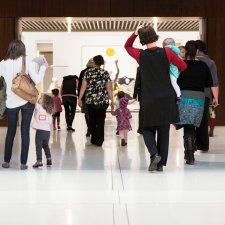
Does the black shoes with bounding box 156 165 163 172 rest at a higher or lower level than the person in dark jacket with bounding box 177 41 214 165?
lower

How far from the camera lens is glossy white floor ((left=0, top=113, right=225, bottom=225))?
15.7 ft

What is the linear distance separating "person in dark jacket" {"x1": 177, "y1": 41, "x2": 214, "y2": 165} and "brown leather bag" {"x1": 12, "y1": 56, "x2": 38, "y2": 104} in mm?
1800

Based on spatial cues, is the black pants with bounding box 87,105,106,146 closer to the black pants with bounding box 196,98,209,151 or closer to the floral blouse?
the floral blouse

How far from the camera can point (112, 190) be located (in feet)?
19.6

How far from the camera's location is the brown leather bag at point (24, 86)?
7113 millimetres

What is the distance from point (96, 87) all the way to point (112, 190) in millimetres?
4171

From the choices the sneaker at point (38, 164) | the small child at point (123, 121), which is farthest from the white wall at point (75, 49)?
the sneaker at point (38, 164)

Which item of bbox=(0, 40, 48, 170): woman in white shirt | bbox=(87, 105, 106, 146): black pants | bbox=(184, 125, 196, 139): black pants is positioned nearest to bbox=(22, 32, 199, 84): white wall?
bbox=(87, 105, 106, 146): black pants

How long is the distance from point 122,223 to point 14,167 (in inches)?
131

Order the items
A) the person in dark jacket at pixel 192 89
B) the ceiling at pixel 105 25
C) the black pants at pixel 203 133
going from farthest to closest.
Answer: the ceiling at pixel 105 25, the black pants at pixel 203 133, the person in dark jacket at pixel 192 89

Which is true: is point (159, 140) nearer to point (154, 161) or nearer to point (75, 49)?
point (154, 161)

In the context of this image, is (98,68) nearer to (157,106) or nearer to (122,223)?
(157,106)

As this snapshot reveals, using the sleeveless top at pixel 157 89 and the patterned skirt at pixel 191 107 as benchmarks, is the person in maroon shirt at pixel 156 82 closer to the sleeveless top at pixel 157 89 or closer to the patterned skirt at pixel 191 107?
the sleeveless top at pixel 157 89

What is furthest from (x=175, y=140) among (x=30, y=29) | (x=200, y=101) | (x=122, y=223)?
(x=30, y=29)
